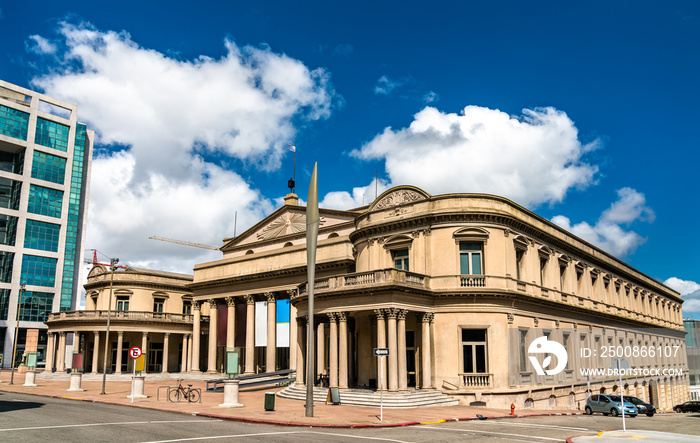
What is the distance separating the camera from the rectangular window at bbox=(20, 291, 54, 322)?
84.2 m

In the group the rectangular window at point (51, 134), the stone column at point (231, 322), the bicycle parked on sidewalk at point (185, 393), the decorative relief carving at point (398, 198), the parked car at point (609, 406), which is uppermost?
the rectangular window at point (51, 134)

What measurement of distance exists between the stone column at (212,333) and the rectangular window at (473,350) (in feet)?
96.3

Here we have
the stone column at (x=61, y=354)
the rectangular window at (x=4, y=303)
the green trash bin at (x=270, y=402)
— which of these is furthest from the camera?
the rectangular window at (x=4, y=303)

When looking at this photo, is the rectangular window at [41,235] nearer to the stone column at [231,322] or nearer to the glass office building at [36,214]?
the glass office building at [36,214]

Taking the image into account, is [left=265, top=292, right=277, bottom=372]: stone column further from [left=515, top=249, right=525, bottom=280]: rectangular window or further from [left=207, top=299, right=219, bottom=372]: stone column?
[left=515, top=249, right=525, bottom=280]: rectangular window

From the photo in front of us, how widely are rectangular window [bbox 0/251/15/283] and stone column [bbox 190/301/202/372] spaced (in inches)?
1610

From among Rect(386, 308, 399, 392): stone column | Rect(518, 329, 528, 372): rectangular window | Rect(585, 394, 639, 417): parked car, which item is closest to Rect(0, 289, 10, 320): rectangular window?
Rect(386, 308, 399, 392): stone column

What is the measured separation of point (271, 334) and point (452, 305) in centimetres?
2111

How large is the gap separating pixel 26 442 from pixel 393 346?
20066 millimetres

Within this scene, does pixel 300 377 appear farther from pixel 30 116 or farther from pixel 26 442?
pixel 30 116

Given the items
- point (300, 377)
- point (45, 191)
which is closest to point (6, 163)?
point (45, 191)

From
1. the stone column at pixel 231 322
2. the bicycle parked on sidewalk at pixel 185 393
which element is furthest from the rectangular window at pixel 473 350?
the stone column at pixel 231 322

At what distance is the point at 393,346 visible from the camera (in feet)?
105

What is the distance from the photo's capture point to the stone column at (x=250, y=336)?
5168 centimetres
